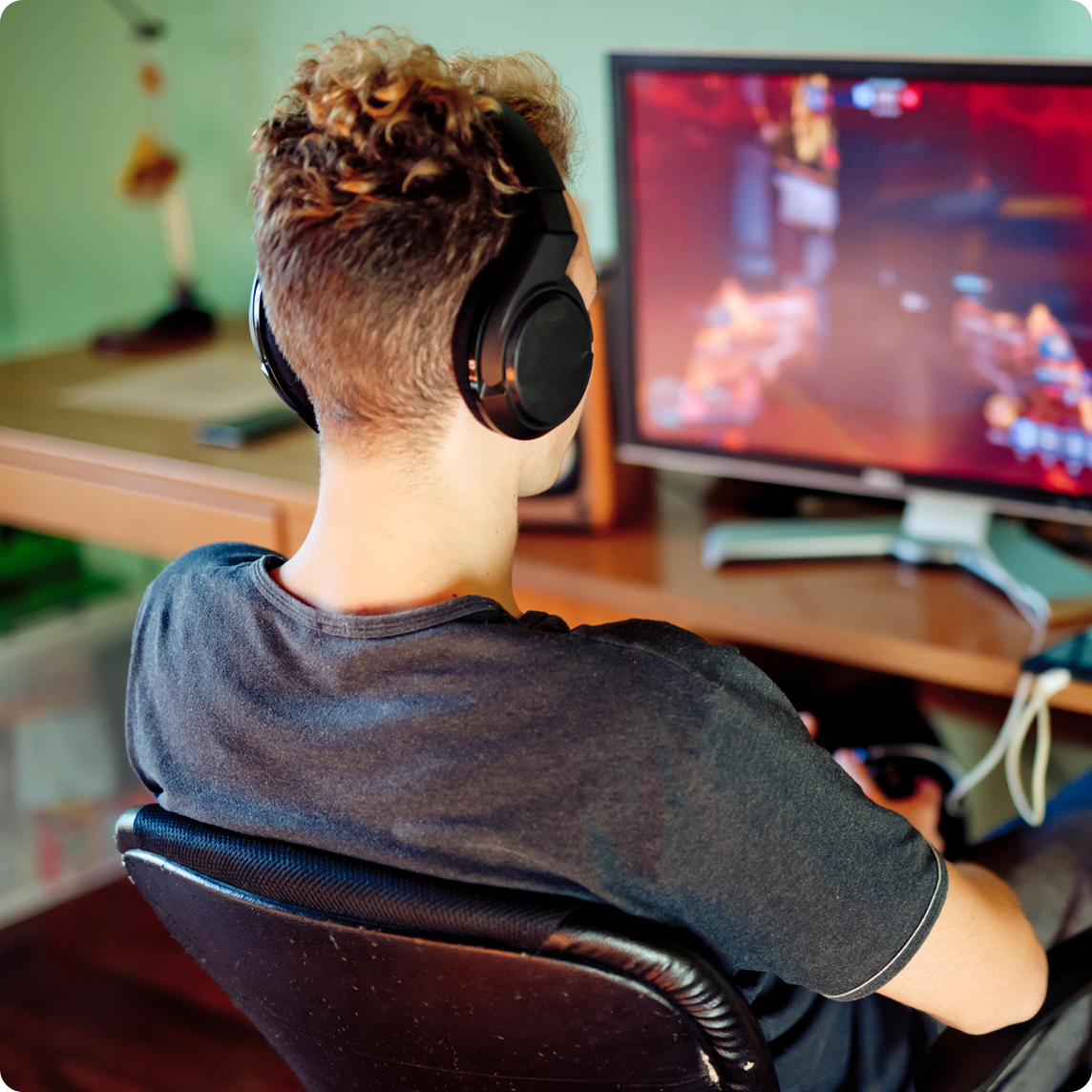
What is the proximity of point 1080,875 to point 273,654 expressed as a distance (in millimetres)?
781

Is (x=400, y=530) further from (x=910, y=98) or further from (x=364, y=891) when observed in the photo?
(x=910, y=98)

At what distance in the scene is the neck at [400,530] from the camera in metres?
0.70

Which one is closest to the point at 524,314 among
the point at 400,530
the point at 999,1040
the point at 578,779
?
the point at 400,530

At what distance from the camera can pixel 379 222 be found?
625 millimetres

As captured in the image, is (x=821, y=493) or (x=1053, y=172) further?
(x=821, y=493)

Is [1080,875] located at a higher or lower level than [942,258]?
lower

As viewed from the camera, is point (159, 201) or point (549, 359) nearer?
point (549, 359)

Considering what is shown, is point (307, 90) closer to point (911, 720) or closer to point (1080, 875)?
A: point (1080, 875)

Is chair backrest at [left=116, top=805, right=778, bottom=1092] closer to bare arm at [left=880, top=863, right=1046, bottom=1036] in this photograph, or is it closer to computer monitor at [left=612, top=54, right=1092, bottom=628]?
bare arm at [left=880, top=863, right=1046, bottom=1036]

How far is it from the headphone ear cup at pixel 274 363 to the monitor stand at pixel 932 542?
680 mm

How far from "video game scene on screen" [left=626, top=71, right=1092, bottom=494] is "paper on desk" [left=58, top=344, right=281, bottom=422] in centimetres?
78

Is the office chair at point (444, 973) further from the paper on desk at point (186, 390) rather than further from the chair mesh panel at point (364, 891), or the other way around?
the paper on desk at point (186, 390)

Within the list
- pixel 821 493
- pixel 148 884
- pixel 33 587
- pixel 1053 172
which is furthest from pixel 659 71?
pixel 33 587

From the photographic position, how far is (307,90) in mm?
684
